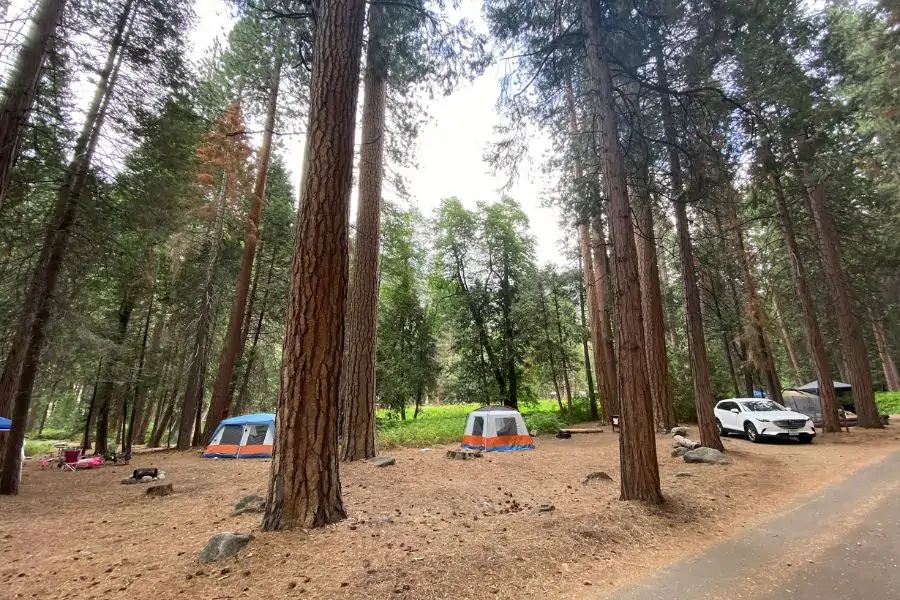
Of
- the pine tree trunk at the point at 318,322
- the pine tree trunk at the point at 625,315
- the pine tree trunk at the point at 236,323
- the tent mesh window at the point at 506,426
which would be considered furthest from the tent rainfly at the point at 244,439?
the pine tree trunk at the point at 625,315

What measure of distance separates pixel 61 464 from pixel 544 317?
1974 centimetres

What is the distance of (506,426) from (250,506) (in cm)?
841

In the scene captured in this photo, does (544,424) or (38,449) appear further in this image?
(38,449)

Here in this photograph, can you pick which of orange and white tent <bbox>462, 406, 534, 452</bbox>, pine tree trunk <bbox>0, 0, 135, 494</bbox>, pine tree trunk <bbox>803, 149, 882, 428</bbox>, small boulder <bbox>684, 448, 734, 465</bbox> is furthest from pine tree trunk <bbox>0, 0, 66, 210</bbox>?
pine tree trunk <bbox>803, 149, 882, 428</bbox>

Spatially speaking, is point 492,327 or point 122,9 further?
point 492,327

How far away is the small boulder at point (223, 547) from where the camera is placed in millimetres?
3291

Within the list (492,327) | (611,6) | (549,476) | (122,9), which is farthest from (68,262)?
(492,327)

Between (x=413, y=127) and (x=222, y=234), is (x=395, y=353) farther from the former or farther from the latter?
(x=413, y=127)

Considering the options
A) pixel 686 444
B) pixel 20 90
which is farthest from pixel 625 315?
pixel 20 90

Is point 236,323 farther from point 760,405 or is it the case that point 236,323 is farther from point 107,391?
point 760,405

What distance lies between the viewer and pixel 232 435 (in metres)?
11.8

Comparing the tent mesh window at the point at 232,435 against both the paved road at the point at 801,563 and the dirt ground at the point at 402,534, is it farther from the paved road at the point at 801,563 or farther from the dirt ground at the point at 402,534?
the paved road at the point at 801,563

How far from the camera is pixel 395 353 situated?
871 inches

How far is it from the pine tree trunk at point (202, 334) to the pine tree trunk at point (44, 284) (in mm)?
5005
